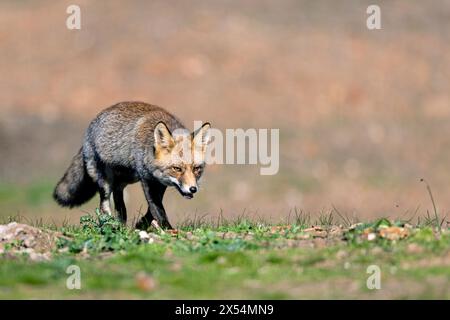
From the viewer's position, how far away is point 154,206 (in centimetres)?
1374

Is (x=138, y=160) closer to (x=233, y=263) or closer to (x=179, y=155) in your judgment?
(x=179, y=155)

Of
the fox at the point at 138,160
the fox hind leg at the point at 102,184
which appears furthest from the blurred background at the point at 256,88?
the fox hind leg at the point at 102,184

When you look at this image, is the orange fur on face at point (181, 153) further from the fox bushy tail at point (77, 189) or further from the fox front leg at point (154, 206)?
the fox bushy tail at point (77, 189)

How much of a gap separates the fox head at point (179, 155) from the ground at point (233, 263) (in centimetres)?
160

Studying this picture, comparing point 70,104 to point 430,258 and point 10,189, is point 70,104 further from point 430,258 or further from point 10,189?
point 430,258

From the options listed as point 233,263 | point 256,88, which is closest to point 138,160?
point 233,263

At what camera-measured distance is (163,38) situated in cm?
3659

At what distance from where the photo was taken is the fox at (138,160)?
13492 mm

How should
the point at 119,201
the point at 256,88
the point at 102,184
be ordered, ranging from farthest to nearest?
the point at 256,88, the point at 119,201, the point at 102,184

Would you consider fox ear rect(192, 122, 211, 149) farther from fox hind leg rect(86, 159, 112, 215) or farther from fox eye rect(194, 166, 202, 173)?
fox hind leg rect(86, 159, 112, 215)

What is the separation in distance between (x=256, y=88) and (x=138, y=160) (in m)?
21.2

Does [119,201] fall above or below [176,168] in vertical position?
below
